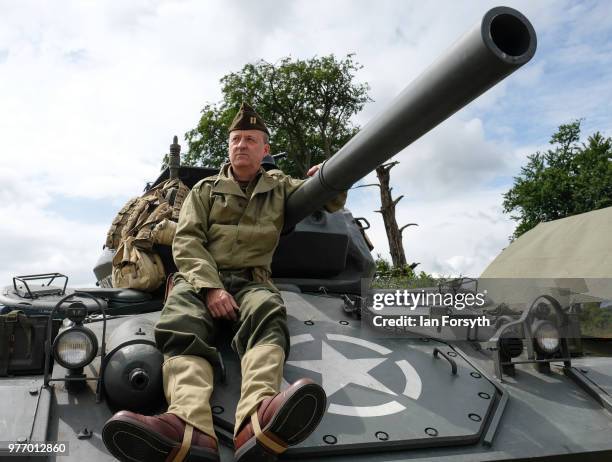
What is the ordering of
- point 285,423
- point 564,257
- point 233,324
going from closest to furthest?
point 285,423
point 233,324
point 564,257

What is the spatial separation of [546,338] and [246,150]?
85.9 inches

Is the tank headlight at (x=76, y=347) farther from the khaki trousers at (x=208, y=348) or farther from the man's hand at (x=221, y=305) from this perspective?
the man's hand at (x=221, y=305)

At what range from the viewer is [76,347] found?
334 centimetres

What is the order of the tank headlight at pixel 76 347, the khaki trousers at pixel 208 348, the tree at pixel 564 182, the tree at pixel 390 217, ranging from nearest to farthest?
the khaki trousers at pixel 208 348 < the tank headlight at pixel 76 347 < the tree at pixel 390 217 < the tree at pixel 564 182

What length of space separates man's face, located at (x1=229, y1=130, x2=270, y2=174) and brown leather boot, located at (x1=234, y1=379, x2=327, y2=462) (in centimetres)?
194

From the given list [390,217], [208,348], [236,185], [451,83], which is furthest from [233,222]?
[390,217]

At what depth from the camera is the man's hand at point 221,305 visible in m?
3.67

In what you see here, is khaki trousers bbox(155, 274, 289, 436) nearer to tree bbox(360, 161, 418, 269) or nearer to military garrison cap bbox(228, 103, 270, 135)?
military garrison cap bbox(228, 103, 270, 135)

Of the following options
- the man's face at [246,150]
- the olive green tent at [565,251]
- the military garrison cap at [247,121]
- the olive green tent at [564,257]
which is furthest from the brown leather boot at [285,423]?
the olive green tent at [565,251]

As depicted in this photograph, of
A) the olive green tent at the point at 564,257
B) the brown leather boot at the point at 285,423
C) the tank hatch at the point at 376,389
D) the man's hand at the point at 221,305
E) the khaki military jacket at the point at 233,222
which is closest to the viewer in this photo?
the brown leather boot at the point at 285,423

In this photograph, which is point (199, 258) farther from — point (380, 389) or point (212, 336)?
point (380, 389)

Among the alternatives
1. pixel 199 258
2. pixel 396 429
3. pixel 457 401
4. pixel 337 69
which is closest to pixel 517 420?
pixel 457 401

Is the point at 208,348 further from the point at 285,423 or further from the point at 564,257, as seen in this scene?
the point at 564,257

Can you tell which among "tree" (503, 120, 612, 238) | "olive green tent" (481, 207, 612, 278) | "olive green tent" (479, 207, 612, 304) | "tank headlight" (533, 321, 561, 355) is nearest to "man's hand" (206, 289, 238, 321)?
"tank headlight" (533, 321, 561, 355)
